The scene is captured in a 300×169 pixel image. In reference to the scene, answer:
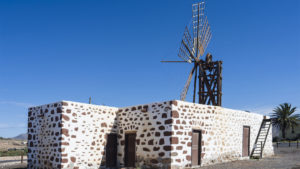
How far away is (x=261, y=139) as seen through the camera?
17719mm

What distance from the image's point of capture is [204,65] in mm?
18156

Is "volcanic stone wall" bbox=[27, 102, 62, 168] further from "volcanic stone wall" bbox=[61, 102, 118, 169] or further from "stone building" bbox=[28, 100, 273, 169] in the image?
"volcanic stone wall" bbox=[61, 102, 118, 169]

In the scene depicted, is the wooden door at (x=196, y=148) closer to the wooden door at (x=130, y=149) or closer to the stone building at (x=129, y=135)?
the stone building at (x=129, y=135)

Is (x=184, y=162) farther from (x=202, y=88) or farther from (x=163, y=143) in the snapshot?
(x=202, y=88)

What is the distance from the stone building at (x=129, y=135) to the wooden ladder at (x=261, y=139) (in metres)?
2.70

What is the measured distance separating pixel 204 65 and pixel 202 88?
4.85 ft

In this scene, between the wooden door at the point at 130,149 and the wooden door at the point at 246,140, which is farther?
the wooden door at the point at 246,140

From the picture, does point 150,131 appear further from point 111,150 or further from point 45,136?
point 45,136

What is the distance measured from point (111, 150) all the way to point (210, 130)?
4.55 meters

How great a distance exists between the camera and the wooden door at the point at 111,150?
13.7 metres

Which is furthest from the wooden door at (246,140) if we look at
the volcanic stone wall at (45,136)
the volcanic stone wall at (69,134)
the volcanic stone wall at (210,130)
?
the volcanic stone wall at (45,136)

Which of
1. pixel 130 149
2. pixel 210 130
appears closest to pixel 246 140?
pixel 210 130

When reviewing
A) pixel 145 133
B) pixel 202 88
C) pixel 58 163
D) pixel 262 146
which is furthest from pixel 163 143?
pixel 262 146

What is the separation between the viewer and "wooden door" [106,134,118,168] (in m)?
13.7
